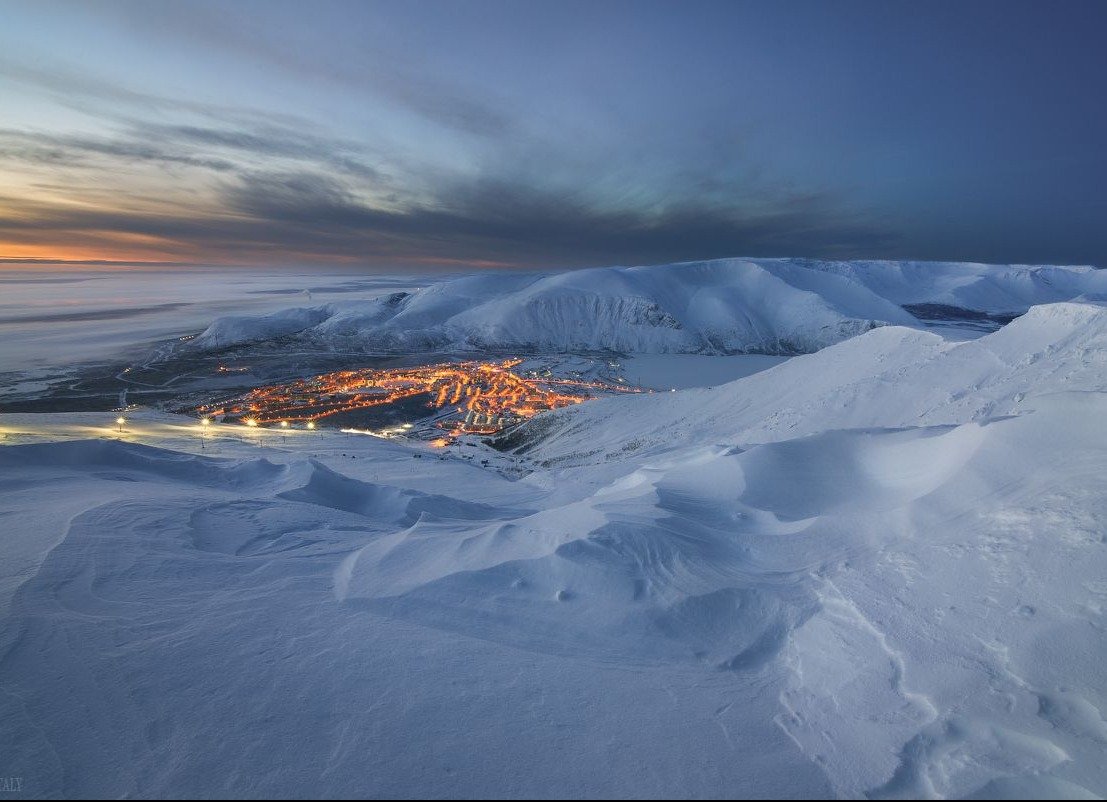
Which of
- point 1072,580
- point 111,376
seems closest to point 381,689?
point 1072,580

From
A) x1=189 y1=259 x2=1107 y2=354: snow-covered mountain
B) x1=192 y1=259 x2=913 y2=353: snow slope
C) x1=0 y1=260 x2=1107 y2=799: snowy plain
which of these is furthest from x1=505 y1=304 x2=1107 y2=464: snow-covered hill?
x1=192 y1=259 x2=913 y2=353: snow slope

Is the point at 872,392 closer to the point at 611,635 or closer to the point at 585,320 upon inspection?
the point at 611,635

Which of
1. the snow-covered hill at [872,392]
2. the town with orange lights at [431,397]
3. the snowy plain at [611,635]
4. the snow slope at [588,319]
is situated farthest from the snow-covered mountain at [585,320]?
the snowy plain at [611,635]

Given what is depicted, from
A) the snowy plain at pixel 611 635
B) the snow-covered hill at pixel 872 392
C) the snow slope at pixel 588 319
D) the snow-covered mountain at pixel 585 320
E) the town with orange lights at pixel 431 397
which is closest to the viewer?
the snowy plain at pixel 611 635

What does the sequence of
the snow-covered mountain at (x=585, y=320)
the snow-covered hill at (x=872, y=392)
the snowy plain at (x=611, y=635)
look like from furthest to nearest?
the snow-covered mountain at (x=585, y=320), the snow-covered hill at (x=872, y=392), the snowy plain at (x=611, y=635)

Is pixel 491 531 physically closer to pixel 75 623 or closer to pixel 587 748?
pixel 587 748

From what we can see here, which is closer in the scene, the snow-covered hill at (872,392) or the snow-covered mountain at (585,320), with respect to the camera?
the snow-covered hill at (872,392)

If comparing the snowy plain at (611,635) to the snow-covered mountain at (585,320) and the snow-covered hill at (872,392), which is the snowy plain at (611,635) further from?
the snow-covered mountain at (585,320)
